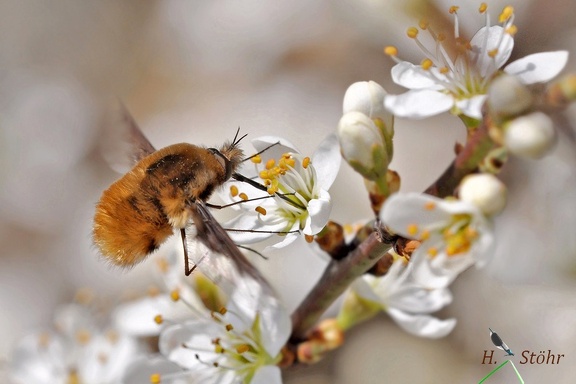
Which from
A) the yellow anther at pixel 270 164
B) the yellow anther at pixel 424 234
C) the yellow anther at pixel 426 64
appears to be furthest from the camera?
the yellow anther at pixel 270 164

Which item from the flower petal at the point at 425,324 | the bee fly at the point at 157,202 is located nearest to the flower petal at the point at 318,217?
the bee fly at the point at 157,202

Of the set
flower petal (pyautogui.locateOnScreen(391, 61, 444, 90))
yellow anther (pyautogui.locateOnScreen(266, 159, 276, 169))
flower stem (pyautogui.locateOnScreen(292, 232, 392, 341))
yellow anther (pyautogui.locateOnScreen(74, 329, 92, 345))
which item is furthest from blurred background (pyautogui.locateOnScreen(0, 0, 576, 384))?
yellow anther (pyautogui.locateOnScreen(266, 159, 276, 169))

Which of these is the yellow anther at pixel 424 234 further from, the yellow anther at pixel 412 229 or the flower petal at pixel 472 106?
the flower petal at pixel 472 106

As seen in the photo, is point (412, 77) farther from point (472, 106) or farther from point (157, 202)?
point (157, 202)

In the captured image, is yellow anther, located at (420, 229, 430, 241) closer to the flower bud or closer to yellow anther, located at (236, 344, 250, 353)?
the flower bud

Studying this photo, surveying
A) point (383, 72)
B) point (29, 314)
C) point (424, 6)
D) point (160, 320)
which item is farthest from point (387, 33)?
point (29, 314)

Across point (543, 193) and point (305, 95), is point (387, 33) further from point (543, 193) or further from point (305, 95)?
point (543, 193)
